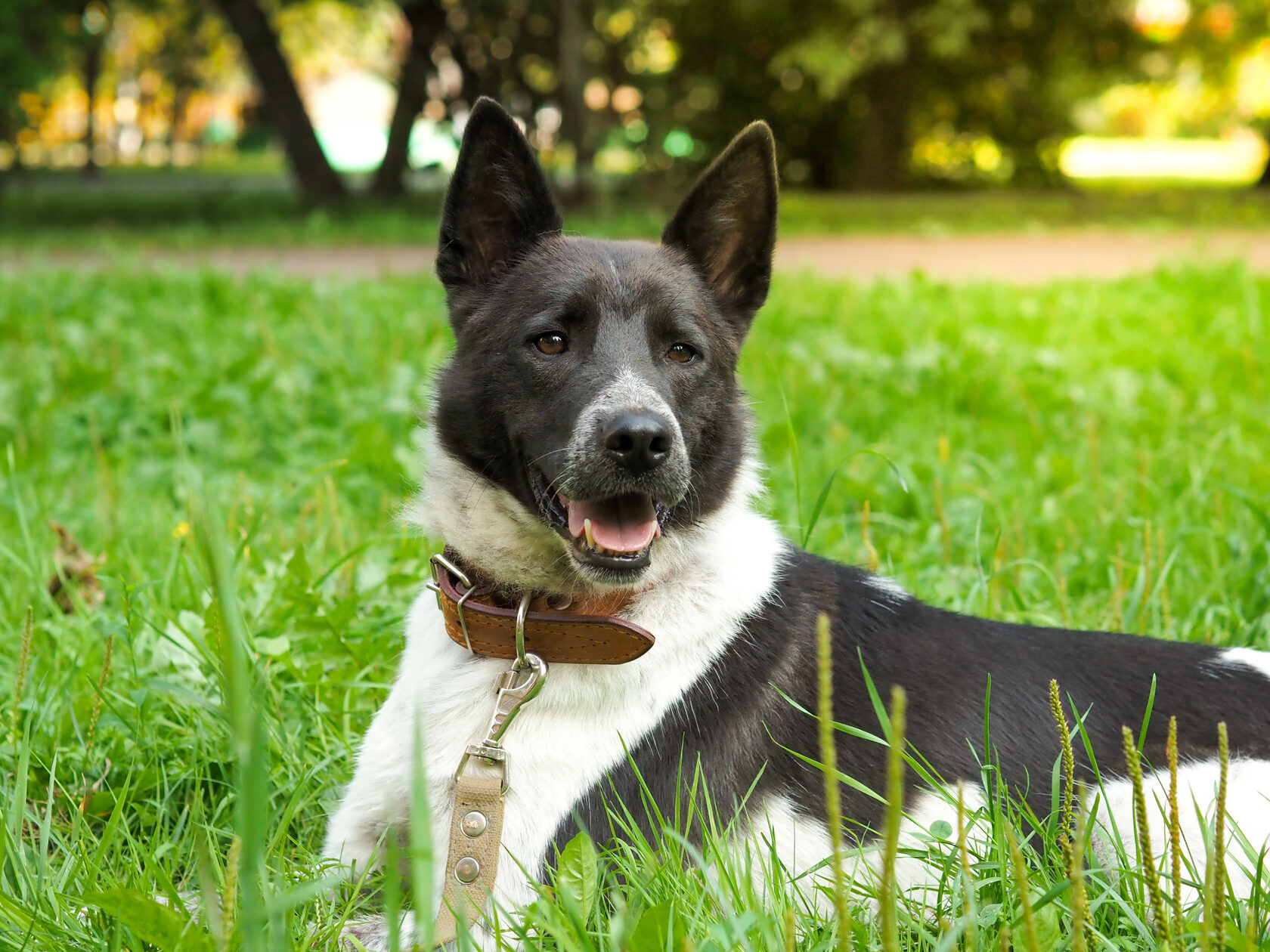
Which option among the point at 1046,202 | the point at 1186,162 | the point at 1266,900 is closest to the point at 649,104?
the point at 1046,202

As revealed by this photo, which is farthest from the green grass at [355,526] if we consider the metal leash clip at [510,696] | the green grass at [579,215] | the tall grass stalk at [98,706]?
the green grass at [579,215]

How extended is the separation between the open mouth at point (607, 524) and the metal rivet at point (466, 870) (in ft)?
1.89

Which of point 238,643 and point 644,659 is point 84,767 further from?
point 238,643

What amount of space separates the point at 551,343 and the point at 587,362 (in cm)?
11

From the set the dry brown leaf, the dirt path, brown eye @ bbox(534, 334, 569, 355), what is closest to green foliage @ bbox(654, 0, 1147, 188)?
the dirt path

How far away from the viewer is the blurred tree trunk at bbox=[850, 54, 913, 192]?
20.4 metres

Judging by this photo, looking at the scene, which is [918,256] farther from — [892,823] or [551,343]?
[892,823]

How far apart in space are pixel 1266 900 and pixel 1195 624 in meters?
1.48

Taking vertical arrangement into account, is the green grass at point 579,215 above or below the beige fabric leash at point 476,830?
above

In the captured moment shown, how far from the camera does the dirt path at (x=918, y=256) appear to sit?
908 cm

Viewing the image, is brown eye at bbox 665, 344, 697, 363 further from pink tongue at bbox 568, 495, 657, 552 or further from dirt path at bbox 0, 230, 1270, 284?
dirt path at bbox 0, 230, 1270, 284

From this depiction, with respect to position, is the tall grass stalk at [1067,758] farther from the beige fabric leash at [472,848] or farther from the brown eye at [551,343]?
the brown eye at [551,343]

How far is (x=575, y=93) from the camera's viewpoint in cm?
1262

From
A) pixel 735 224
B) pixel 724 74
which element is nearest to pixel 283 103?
pixel 724 74
